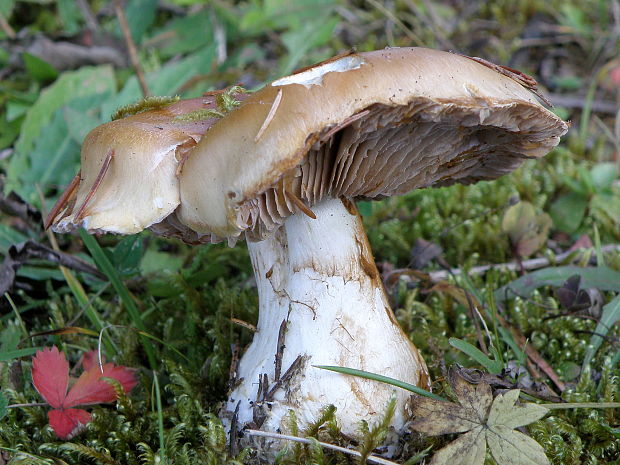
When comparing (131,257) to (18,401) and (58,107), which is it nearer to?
(18,401)

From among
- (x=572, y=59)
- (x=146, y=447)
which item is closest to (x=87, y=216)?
(x=146, y=447)

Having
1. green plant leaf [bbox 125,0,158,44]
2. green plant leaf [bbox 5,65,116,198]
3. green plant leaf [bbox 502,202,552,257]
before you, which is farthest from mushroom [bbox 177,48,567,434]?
green plant leaf [bbox 125,0,158,44]

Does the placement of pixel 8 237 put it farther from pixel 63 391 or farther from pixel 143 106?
pixel 143 106

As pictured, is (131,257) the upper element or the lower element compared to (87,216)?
lower

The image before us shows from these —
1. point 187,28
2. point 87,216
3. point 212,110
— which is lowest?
point 87,216

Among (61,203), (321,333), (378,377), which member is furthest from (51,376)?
(378,377)

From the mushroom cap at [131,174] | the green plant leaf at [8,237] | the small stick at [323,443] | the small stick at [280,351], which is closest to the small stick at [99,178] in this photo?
the mushroom cap at [131,174]
